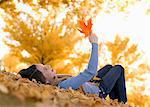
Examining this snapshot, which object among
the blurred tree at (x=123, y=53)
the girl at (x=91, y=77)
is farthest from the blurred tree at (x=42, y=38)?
the girl at (x=91, y=77)

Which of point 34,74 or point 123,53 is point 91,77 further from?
point 123,53

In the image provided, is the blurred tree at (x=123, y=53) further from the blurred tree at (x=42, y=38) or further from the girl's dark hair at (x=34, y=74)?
the girl's dark hair at (x=34, y=74)

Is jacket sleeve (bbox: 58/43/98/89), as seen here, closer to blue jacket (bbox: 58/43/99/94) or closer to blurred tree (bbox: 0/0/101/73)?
blue jacket (bbox: 58/43/99/94)

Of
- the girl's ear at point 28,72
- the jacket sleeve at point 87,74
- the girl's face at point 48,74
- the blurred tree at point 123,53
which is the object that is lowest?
the jacket sleeve at point 87,74

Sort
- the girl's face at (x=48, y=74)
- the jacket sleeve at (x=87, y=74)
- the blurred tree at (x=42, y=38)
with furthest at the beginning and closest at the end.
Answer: the blurred tree at (x=42, y=38), the girl's face at (x=48, y=74), the jacket sleeve at (x=87, y=74)

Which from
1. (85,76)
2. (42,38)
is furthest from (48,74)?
(42,38)

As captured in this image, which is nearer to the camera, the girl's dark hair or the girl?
the girl

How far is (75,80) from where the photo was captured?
4504 mm

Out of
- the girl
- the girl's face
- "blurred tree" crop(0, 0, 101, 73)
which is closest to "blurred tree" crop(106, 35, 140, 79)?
"blurred tree" crop(0, 0, 101, 73)

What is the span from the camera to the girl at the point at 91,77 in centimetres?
449

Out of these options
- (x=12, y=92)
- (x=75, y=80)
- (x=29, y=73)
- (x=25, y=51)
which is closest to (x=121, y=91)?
(x=75, y=80)

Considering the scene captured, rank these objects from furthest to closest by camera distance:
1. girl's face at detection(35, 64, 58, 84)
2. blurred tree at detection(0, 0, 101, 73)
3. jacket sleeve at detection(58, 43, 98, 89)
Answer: blurred tree at detection(0, 0, 101, 73), girl's face at detection(35, 64, 58, 84), jacket sleeve at detection(58, 43, 98, 89)

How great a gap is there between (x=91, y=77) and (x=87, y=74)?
58 mm

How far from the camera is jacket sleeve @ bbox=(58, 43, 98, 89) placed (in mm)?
4445
